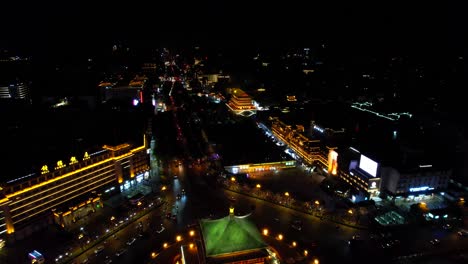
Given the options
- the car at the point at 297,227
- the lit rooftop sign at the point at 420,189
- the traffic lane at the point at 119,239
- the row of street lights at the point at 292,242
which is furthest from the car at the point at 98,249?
the lit rooftop sign at the point at 420,189

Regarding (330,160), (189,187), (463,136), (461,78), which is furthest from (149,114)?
(461,78)

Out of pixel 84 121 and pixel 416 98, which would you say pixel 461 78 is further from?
pixel 84 121

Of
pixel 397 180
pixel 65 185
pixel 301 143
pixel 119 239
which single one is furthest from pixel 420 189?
pixel 65 185

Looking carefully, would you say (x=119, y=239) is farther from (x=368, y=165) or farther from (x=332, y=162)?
(x=368, y=165)

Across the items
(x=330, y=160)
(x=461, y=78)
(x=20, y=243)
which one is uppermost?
(x=461, y=78)

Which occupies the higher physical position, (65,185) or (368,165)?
(368,165)

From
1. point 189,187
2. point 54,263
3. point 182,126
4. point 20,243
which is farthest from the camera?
point 182,126
